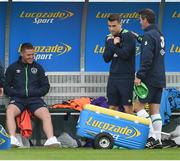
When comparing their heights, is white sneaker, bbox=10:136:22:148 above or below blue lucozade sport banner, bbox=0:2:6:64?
below

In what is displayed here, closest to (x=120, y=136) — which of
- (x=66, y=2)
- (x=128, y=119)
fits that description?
(x=128, y=119)

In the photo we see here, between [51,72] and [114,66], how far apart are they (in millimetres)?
1739

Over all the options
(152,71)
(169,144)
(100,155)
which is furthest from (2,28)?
(100,155)

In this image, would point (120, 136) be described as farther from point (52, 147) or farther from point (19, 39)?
point (19, 39)

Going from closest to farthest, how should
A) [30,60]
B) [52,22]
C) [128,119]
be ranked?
[128,119] < [30,60] < [52,22]

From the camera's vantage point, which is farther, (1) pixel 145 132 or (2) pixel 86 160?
(1) pixel 145 132

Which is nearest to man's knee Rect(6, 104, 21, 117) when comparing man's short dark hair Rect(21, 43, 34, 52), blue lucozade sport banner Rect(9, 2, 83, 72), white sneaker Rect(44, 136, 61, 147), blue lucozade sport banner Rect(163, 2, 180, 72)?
white sneaker Rect(44, 136, 61, 147)

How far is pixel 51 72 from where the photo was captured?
13695 mm

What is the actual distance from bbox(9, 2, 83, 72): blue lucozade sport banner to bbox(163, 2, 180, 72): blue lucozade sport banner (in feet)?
4.93

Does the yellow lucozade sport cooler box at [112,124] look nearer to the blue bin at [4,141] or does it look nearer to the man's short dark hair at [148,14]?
the blue bin at [4,141]

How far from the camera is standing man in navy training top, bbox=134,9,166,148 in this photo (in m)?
11.7

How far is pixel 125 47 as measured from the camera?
1209 centimetres

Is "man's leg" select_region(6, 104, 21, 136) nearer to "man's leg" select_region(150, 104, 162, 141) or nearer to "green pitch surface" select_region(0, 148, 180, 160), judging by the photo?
"green pitch surface" select_region(0, 148, 180, 160)

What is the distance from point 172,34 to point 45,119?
9.53ft
